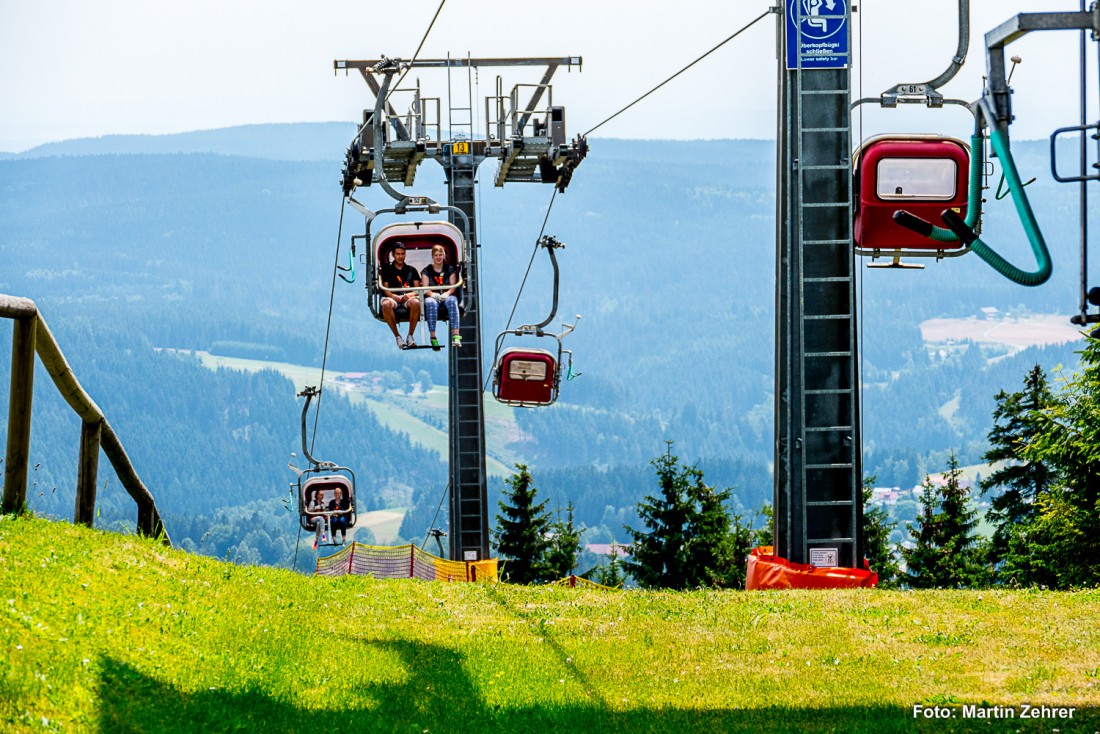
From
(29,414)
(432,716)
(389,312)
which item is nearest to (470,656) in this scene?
(432,716)

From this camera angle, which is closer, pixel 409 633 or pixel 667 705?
pixel 667 705

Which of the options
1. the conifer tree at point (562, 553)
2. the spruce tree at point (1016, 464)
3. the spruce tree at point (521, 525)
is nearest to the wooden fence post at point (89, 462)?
the spruce tree at point (521, 525)

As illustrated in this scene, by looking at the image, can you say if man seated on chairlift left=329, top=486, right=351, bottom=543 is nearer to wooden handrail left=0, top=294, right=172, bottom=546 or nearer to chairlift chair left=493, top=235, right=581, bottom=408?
chairlift chair left=493, top=235, right=581, bottom=408

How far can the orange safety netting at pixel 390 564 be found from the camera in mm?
21723

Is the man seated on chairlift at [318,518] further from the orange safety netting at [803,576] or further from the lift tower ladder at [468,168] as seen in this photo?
the orange safety netting at [803,576]

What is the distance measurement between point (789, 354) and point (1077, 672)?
21.8 feet

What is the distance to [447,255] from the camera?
1981 cm

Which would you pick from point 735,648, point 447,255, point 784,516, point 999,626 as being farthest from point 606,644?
point 447,255

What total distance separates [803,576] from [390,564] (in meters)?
8.47

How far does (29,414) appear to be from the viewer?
32.9 feet

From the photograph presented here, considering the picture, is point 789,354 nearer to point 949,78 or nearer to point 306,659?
point 949,78

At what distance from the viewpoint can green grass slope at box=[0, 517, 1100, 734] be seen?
747 centimetres

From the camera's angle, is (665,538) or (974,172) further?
(665,538)

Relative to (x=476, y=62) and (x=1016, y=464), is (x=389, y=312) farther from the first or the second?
(x=1016, y=464)
